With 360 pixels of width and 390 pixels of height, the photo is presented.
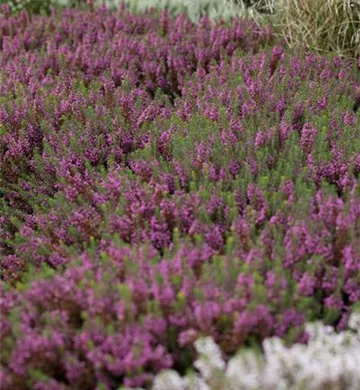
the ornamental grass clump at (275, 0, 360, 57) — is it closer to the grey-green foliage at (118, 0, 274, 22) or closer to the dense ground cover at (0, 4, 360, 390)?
the dense ground cover at (0, 4, 360, 390)

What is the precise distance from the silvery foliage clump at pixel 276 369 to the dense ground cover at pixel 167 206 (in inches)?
4.1

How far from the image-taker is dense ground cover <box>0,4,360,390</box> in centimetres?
216

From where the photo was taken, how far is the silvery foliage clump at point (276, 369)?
1.94m

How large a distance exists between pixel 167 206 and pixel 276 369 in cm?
96

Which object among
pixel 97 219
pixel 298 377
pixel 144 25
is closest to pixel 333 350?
pixel 298 377

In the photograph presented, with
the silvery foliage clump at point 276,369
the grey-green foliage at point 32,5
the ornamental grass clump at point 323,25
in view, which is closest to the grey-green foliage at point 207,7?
the ornamental grass clump at point 323,25

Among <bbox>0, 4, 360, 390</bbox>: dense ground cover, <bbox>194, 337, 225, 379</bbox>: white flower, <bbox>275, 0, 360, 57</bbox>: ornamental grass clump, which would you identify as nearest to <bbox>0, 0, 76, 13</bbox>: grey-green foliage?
<bbox>0, 4, 360, 390</bbox>: dense ground cover

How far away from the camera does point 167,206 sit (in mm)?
2748

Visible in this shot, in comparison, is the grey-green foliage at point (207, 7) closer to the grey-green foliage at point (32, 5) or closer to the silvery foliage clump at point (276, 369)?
the grey-green foliage at point (32, 5)

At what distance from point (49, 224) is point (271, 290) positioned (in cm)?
108

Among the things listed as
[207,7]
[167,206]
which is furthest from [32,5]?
[167,206]

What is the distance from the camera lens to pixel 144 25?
5.50m

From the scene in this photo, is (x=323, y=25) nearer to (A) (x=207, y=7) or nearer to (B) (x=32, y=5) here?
(A) (x=207, y=7)

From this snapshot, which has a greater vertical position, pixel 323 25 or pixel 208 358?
pixel 323 25
